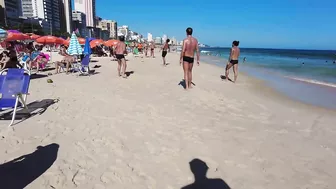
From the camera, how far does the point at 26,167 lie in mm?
2316

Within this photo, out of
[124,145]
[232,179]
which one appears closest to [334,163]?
[232,179]

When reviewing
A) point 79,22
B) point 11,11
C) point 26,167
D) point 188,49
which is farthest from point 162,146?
point 79,22

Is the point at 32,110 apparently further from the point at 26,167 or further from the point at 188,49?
the point at 188,49

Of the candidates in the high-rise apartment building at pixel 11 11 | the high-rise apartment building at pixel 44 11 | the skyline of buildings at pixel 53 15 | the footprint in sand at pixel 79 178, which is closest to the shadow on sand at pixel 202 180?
the footprint in sand at pixel 79 178

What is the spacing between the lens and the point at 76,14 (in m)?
119

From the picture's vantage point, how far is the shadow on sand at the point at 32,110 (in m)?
3.71

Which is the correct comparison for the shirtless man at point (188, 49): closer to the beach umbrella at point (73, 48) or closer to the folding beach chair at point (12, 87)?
the folding beach chair at point (12, 87)

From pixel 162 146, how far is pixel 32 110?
269 cm

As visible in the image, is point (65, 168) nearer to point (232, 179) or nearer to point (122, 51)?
point (232, 179)

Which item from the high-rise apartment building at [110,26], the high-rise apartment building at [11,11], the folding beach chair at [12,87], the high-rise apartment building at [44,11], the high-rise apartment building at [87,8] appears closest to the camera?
the folding beach chair at [12,87]

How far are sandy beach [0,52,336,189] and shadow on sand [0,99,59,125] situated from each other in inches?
2.4

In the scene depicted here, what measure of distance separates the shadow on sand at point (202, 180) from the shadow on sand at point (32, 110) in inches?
113

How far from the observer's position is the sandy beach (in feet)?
7.36

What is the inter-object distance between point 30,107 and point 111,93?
183 cm
